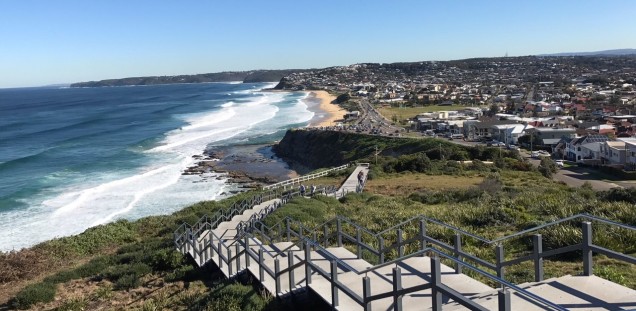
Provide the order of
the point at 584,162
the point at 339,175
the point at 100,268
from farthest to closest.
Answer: the point at 584,162 < the point at 339,175 < the point at 100,268

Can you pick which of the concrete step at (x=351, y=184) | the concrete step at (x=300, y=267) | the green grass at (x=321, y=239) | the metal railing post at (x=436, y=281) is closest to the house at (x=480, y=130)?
the concrete step at (x=351, y=184)

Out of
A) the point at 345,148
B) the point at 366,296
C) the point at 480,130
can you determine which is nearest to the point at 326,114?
the point at 480,130

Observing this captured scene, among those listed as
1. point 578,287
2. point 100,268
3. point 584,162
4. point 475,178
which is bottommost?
point 584,162

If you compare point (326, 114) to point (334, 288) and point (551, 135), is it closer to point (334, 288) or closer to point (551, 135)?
point (551, 135)

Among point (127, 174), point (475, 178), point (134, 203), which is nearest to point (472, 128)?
point (475, 178)

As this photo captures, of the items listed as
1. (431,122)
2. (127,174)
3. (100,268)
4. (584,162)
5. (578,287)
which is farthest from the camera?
(431,122)

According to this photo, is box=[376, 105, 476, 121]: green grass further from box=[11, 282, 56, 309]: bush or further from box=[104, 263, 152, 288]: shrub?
box=[11, 282, 56, 309]: bush

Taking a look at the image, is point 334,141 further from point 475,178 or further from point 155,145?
point 475,178
